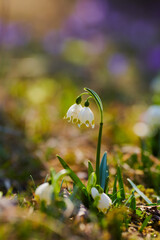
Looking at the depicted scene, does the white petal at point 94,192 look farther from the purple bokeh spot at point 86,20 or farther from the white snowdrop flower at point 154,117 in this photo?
the purple bokeh spot at point 86,20

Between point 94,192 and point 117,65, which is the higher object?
point 117,65

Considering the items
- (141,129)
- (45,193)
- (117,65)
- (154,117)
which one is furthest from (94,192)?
(117,65)

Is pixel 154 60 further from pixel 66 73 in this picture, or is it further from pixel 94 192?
pixel 94 192

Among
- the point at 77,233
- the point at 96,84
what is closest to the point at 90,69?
the point at 96,84

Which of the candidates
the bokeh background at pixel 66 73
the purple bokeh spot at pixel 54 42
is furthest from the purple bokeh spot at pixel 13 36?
the purple bokeh spot at pixel 54 42

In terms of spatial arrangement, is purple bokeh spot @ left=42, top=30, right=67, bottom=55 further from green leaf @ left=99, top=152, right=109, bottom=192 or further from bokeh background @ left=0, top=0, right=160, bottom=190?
green leaf @ left=99, top=152, right=109, bottom=192

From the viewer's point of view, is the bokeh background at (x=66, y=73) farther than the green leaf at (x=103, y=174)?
Yes

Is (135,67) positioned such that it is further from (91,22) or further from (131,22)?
(131,22)
